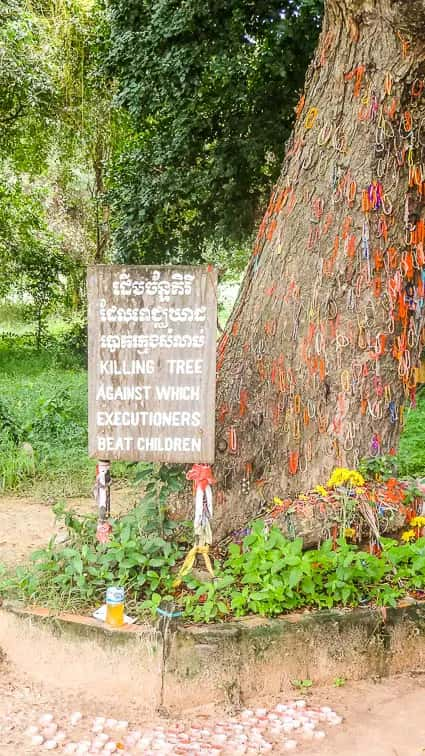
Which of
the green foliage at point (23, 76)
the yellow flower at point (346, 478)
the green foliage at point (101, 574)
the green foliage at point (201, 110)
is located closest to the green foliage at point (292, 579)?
the green foliage at point (101, 574)

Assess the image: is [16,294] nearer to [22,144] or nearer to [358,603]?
[22,144]

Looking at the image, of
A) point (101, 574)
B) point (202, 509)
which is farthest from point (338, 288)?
point (101, 574)

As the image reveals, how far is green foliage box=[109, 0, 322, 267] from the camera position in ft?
27.5

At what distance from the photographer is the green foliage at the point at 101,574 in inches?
147

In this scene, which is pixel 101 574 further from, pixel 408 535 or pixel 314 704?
pixel 408 535

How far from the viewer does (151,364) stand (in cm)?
384

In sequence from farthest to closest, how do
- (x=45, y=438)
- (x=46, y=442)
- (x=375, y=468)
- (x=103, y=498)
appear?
(x=45, y=438), (x=46, y=442), (x=375, y=468), (x=103, y=498)

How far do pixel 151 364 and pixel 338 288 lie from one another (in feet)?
3.94

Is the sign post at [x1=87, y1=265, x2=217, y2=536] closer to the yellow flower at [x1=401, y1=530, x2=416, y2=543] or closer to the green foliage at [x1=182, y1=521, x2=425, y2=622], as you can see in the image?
the green foliage at [x1=182, y1=521, x2=425, y2=622]

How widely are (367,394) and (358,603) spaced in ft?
3.84

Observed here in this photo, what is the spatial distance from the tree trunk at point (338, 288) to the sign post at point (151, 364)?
0.66 m

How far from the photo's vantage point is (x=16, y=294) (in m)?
16.8

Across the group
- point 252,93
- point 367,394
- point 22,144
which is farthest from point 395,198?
point 22,144

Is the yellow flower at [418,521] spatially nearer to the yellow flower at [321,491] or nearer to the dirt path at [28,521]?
the yellow flower at [321,491]
